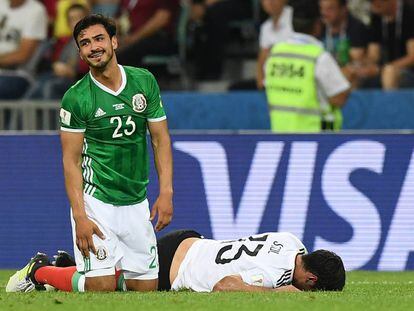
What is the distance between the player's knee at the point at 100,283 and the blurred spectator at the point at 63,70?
6.61m

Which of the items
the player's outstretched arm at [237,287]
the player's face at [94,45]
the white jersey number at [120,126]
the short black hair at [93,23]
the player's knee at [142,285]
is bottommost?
the player's knee at [142,285]

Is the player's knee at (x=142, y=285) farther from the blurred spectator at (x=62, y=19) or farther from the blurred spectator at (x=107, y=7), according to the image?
the blurred spectator at (x=107, y=7)

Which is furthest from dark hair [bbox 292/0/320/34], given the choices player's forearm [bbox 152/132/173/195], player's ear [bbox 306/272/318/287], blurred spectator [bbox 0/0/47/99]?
blurred spectator [bbox 0/0/47/99]

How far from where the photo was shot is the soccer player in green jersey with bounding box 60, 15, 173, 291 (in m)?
9.51

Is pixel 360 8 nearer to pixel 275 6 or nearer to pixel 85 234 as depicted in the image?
pixel 275 6

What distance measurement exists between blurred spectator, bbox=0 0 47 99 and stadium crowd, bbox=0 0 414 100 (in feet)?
0.04

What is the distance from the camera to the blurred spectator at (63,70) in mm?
16188

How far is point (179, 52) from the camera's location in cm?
1739

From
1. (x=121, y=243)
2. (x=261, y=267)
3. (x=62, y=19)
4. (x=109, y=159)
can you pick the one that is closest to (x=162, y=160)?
(x=109, y=159)

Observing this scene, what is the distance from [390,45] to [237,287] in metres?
7.16

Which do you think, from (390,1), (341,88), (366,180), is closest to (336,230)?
(366,180)

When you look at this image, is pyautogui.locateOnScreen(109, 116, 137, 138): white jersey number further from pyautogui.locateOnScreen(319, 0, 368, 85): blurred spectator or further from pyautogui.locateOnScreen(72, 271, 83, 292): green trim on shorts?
pyautogui.locateOnScreen(319, 0, 368, 85): blurred spectator

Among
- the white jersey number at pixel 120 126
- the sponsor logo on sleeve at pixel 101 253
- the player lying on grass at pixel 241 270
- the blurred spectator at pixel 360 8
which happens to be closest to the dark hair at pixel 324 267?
the player lying on grass at pixel 241 270

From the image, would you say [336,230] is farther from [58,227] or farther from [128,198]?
[128,198]
